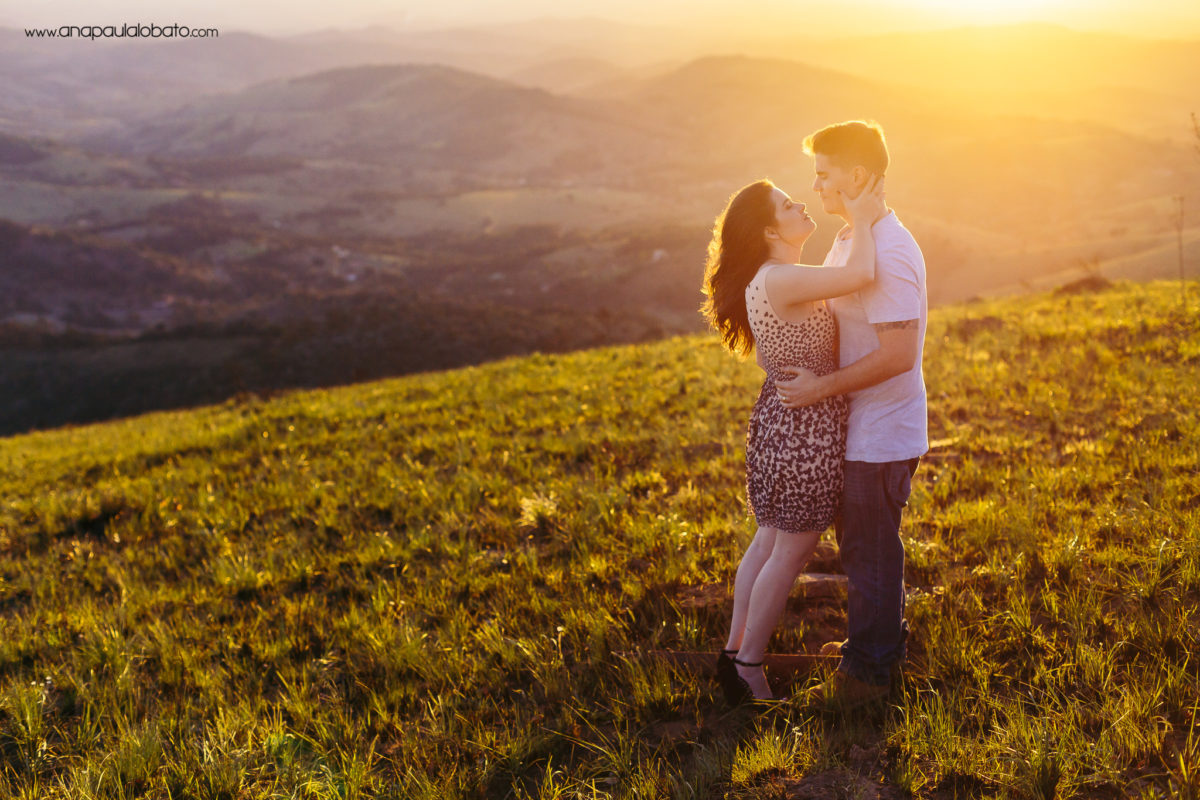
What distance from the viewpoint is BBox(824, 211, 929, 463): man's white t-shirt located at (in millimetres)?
3158

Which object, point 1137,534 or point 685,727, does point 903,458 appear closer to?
point 685,727

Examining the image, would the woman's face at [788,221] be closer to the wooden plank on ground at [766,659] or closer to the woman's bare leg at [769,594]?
the woman's bare leg at [769,594]

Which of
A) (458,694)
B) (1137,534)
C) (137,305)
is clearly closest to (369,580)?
(458,694)

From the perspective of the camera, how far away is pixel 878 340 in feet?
10.8

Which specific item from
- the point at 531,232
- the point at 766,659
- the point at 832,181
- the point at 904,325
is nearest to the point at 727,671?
the point at 766,659

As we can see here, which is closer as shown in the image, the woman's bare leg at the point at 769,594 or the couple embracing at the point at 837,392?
the couple embracing at the point at 837,392

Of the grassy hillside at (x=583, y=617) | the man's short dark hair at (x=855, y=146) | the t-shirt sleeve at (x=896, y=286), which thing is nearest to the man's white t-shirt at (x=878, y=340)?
the t-shirt sleeve at (x=896, y=286)

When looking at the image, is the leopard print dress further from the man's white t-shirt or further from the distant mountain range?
the distant mountain range

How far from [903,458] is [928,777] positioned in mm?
1325

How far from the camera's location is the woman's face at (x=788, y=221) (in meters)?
3.42

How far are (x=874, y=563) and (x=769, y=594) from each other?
1.70 ft

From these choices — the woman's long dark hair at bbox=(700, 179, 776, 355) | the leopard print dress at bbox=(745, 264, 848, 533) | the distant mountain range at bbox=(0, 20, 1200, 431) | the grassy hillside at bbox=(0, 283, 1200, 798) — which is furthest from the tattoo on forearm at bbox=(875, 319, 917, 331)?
the distant mountain range at bbox=(0, 20, 1200, 431)

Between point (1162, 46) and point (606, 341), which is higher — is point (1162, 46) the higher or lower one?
the higher one

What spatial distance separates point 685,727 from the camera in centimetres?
356
